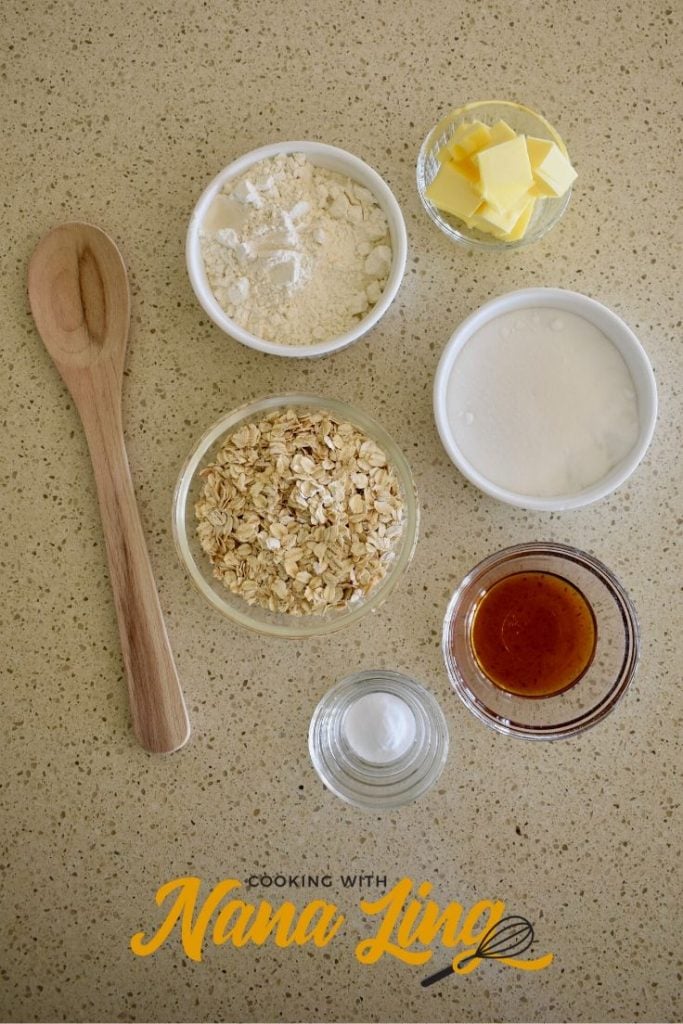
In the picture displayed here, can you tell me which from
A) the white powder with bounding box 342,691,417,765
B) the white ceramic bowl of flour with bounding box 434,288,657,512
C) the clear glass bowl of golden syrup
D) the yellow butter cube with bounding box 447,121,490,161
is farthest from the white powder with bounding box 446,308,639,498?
the white powder with bounding box 342,691,417,765

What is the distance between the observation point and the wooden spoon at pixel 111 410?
1.06 meters

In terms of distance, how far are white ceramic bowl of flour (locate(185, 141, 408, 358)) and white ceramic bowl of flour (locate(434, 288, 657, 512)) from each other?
0.11 metres

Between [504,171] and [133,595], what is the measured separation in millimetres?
712

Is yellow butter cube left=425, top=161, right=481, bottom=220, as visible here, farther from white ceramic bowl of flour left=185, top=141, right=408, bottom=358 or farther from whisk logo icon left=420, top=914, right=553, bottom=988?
whisk logo icon left=420, top=914, right=553, bottom=988

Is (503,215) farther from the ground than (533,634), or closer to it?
farther from the ground

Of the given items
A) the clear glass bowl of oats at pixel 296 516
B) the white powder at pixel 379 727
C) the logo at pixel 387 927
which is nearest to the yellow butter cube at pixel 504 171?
the clear glass bowl of oats at pixel 296 516

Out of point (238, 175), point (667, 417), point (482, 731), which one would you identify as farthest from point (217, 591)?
point (667, 417)

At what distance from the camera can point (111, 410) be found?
3.52 ft

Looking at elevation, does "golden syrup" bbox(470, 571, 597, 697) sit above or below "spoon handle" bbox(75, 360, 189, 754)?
above

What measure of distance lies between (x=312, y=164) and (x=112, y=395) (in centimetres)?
41

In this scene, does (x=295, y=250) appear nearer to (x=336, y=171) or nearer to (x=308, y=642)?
(x=336, y=171)

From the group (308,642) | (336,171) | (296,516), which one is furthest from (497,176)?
(308,642)

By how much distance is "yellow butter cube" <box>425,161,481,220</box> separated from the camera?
100 cm

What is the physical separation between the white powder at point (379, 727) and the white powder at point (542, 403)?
1.05 ft
